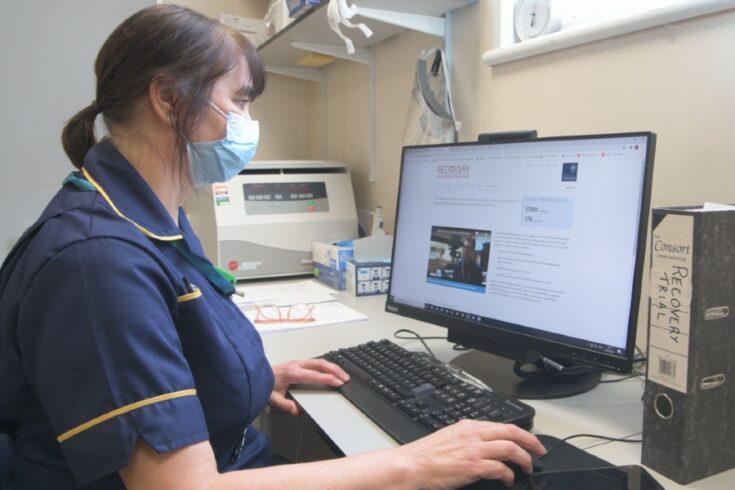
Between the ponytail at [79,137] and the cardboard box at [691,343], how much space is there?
866 mm

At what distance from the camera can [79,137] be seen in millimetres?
934

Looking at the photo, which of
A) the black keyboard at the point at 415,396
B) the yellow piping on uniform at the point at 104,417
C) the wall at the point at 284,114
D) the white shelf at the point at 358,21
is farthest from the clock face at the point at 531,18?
the wall at the point at 284,114

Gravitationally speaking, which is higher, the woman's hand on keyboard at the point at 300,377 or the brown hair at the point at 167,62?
the brown hair at the point at 167,62

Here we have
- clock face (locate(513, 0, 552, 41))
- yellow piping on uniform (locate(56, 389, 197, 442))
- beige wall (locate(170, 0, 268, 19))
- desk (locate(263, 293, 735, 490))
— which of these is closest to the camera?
yellow piping on uniform (locate(56, 389, 197, 442))

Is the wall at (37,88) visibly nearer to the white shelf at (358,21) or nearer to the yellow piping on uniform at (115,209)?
the white shelf at (358,21)

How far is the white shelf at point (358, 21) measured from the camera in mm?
1422

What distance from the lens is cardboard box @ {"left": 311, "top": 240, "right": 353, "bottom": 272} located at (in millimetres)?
1706

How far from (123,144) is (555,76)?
884 millimetres

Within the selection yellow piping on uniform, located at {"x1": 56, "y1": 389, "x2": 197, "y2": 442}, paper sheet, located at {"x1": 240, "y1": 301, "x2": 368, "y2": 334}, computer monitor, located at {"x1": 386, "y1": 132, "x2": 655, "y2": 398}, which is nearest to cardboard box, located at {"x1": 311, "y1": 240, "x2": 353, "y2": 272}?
paper sheet, located at {"x1": 240, "y1": 301, "x2": 368, "y2": 334}

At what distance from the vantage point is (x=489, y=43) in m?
1.38

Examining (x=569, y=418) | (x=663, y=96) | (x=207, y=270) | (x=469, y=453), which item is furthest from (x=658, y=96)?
(x=207, y=270)

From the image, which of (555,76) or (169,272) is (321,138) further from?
(169,272)

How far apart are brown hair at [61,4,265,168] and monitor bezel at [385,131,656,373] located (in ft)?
1.55

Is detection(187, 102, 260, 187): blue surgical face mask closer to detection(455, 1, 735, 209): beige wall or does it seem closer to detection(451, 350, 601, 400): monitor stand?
detection(451, 350, 601, 400): monitor stand
